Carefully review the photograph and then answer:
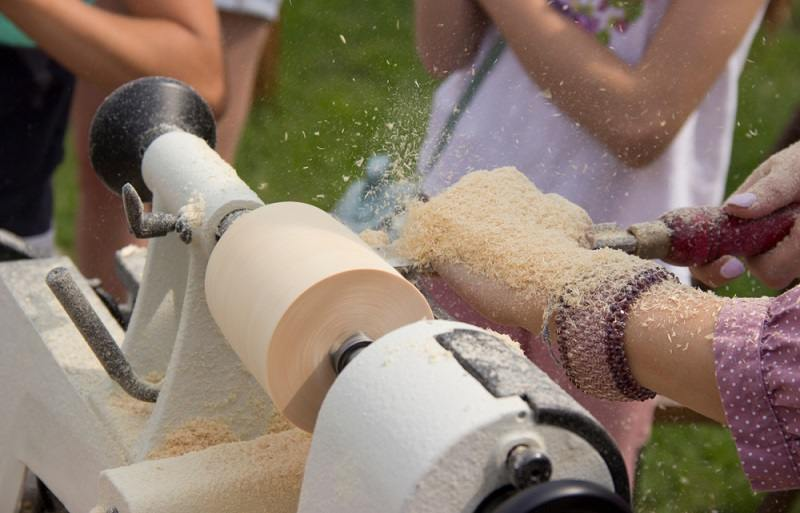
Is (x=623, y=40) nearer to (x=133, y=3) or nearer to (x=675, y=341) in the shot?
(x=675, y=341)

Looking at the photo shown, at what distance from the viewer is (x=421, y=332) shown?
71cm

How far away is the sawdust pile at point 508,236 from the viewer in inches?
35.3

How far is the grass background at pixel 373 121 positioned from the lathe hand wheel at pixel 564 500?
1.81 ft

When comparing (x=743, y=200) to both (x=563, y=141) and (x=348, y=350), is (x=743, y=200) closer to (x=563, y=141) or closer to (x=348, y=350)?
(x=563, y=141)

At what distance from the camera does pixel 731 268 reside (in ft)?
3.95

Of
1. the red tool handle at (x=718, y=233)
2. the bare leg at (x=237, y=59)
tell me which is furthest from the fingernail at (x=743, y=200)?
the bare leg at (x=237, y=59)

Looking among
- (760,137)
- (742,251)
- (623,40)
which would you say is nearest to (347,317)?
(742,251)

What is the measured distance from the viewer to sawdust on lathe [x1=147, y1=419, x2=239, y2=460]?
3.02 feet

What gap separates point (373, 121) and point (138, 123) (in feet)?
0.83

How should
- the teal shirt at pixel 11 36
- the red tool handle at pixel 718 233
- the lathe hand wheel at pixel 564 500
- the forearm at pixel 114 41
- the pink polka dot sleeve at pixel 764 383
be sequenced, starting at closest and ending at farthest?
the lathe hand wheel at pixel 564 500 < the pink polka dot sleeve at pixel 764 383 < the red tool handle at pixel 718 233 < the forearm at pixel 114 41 < the teal shirt at pixel 11 36

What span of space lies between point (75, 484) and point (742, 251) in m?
0.73

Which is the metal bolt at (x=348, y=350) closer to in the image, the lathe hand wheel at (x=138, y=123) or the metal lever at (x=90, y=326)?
the metal lever at (x=90, y=326)

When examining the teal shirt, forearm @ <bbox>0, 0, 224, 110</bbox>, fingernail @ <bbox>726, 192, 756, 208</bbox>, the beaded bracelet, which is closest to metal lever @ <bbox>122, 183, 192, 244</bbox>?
the beaded bracelet

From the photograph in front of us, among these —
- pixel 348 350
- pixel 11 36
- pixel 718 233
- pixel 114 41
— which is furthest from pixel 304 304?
pixel 11 36
